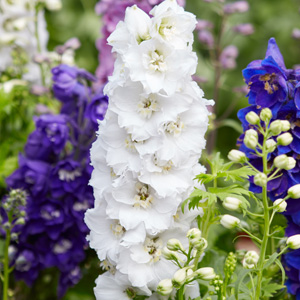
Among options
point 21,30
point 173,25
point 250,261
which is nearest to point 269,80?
point 173,25

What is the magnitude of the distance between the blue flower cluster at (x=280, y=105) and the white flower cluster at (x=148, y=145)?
13 centimetres

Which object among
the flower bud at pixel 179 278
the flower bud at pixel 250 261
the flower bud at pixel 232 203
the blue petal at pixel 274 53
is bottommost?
the flower bud at pixel 179 278

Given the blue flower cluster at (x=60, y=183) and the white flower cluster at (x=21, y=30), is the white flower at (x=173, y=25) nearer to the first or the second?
the blue flower cluster at (x=60, y=183)

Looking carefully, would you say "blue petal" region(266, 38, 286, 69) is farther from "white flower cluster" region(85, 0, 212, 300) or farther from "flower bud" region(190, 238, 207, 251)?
"flower bud" region(190, 238, 207, 251)

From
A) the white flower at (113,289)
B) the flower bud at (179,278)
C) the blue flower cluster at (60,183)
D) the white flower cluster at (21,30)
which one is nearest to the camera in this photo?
the flower bud at (179,278)

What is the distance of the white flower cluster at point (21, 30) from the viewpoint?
1.91 meters

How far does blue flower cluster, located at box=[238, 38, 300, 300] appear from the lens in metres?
1.13

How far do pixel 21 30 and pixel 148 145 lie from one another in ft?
3.38

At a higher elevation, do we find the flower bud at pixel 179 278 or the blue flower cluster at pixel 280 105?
the blue flower cluster at pixel 280 105

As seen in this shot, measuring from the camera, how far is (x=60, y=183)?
1.43 meters

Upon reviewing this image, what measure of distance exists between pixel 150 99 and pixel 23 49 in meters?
0.99

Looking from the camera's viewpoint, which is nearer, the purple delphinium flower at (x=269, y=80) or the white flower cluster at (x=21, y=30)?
the purple delphinium flower at (x=269, y=80)

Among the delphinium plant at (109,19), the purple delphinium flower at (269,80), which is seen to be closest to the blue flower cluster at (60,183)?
the delphinium plant at (109,19)

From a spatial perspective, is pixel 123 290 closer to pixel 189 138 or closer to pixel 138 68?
pixel 189 138
